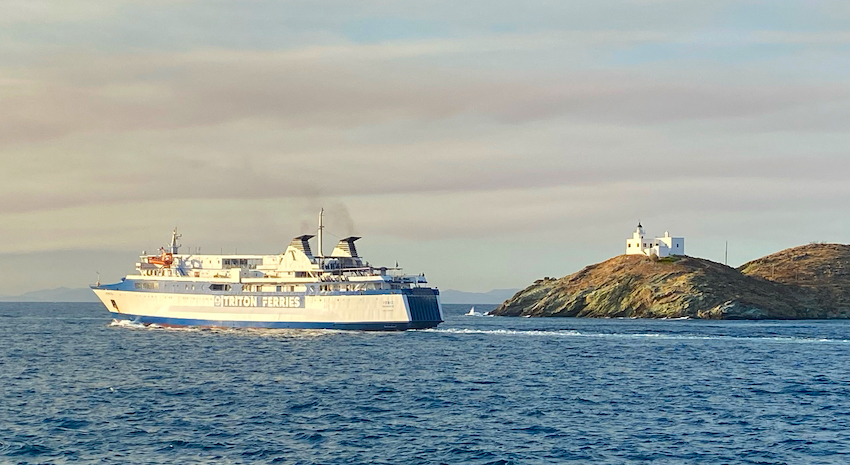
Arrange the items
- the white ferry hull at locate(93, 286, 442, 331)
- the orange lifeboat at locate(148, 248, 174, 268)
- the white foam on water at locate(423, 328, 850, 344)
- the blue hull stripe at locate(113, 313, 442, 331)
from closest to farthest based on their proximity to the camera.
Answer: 1. the white foam on water at locate(423, 328, 850, 344)
2. the white ferry hull at locate(93, 286, 442, 331)
3. the blue hull stripe at locate(113, 313, 442, 331)
4. the orange lifeboat at locate(148, 248, 174, 268)

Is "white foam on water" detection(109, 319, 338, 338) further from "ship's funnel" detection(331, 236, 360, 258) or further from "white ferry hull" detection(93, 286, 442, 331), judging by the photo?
"ship's funnel" detection(331, 236, 360, 258)

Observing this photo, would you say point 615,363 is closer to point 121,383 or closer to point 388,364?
point 388,364

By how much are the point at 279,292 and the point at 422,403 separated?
68042mm

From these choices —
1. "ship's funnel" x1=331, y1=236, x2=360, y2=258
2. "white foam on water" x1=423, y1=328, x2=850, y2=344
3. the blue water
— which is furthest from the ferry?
the blue water

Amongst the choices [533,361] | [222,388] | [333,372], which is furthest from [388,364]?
[222,388]

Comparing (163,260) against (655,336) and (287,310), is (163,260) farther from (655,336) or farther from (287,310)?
(655,336)

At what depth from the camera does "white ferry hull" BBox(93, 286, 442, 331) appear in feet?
375

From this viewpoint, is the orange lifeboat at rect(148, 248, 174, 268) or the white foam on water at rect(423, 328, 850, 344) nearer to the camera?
the white foam on water at rect(423, 328, 850, 344)

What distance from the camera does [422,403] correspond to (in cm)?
5538

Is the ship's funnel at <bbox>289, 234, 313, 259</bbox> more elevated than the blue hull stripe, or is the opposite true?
the ship's funnel at <bbox>289, 234, 313, 259</bbox>

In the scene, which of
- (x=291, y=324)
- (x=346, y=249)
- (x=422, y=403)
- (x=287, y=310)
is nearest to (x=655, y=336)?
(x=346, y=249)

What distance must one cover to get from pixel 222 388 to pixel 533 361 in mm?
30834

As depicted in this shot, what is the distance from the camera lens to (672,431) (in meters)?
46.1

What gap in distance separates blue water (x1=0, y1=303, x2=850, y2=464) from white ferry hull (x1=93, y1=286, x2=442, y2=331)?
15775 mm
